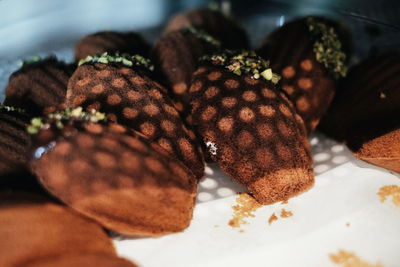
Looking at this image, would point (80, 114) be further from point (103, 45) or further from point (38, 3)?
point (38, 3)

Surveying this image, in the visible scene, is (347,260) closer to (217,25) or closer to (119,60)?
(119,60)

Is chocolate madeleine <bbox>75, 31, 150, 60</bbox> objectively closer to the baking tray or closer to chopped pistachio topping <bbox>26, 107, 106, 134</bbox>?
the baking tray

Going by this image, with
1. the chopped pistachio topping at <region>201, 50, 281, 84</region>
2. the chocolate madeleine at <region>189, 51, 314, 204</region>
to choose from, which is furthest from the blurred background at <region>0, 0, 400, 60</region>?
the chocolate madeleine at <region>189, 51, 314, 204</region>

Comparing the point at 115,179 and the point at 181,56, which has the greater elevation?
the point at 181,56

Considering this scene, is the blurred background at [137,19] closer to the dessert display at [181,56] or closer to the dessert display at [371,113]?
the dessert display at [371,113]

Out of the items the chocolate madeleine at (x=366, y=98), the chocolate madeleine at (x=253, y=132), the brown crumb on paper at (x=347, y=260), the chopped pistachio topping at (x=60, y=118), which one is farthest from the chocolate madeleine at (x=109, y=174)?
the chocolate madeleine at (x=366, y=98)

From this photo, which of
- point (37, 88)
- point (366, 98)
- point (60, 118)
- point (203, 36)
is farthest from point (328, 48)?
point (37, 88)

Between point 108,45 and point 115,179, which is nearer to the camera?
point 115,179
